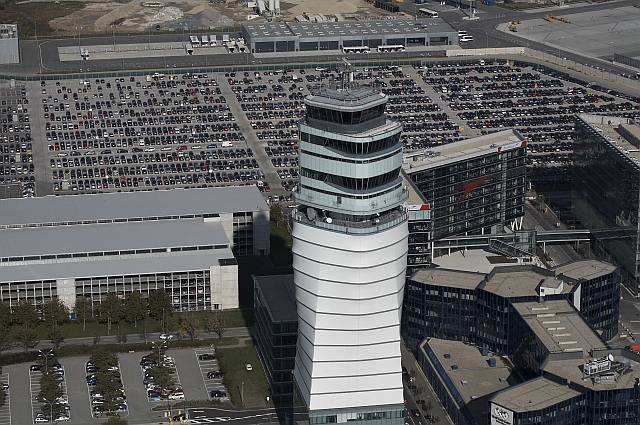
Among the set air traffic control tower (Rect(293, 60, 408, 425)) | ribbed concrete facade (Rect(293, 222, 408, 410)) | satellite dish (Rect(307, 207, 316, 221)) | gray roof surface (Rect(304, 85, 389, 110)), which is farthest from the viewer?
satellite dish (Rect(307, 207, 316, 221))

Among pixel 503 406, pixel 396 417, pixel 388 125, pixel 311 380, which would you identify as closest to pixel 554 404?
pixel 503 406

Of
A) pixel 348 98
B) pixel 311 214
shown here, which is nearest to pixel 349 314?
pixel 311 214

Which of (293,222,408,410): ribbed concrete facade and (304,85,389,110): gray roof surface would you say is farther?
(293,222,408,410): ribbed concrete facade

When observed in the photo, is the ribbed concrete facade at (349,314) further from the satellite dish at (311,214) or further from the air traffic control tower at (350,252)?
the satellite dish at (311,214)

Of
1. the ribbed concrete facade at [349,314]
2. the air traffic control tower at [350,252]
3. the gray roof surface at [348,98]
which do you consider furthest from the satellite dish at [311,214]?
the gray roof surface at [348,98]

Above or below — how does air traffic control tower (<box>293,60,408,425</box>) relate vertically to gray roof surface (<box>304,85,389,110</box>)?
below

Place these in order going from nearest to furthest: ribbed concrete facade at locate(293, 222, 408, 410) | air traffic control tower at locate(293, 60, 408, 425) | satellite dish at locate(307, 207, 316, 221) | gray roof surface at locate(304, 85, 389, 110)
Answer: gray roof surface at locate(304, 85, 389, 110) < air traffic control tower at locate(293, 60, 408, 425) < ribbed concrete facade at locate(293, 222, 408, 410) < satellite dish at locate(307, 207, 316, 221)

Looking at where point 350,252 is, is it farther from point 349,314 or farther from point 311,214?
point 349,314

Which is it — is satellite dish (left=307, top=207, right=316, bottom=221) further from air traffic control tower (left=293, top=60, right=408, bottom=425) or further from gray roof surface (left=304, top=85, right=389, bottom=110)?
gray roof surface (left=304, top=85, right=389, bottom=110)

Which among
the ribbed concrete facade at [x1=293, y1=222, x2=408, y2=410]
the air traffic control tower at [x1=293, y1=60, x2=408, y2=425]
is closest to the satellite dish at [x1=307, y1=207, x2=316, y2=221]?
the air traffic control tower at [x1=293, y1=60, x2=408, y2=425]
